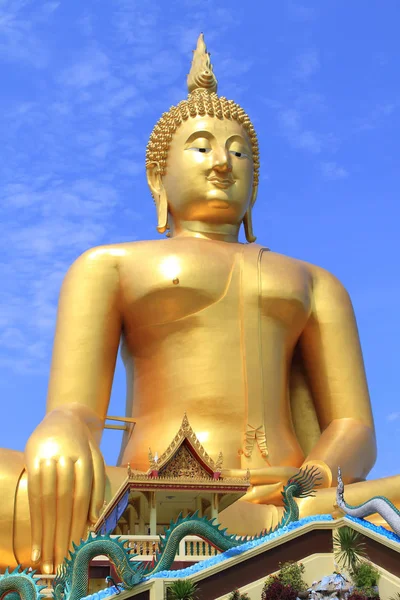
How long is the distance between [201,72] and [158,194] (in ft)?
6.62

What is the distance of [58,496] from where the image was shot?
10320 millimetres

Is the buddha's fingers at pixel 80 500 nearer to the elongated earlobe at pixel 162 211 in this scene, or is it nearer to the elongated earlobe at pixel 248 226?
the elongated earlobe at pixel 162 211

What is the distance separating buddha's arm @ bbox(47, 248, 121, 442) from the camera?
11750mm

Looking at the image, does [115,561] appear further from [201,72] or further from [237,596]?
[201,72]

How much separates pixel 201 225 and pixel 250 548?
5.87 meters

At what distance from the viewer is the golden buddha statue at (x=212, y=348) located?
11.2 metres

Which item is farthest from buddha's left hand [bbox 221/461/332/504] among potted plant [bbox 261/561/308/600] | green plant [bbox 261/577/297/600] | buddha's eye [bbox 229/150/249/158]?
buddha's eye [bbox 229/150/249/158]

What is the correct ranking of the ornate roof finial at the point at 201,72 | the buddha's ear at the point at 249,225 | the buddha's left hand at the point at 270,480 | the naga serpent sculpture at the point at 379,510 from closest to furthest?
the naga serpent sculpture at the point at 379,510
the buddha's left hand at the point at 270,480
the buddha's ear at the point at 249,225
the ornate roof finial at the point at 201,72

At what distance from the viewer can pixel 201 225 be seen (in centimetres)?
1333

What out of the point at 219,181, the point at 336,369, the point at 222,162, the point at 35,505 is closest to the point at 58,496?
the point at 35,505

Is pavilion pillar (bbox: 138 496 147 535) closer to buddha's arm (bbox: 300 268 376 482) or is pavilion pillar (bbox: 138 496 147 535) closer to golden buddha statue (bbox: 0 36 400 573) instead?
golden buddha statue (bbox: 0 36 400 573)

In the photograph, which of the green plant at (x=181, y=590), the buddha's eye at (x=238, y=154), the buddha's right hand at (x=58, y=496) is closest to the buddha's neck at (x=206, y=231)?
the buddha's eye at (x=238, y=154)

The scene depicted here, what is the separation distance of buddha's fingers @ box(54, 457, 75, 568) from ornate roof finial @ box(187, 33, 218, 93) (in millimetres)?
6312

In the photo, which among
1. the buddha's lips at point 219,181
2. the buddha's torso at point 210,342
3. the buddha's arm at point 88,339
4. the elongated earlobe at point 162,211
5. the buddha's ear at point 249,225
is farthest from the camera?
the buddha's ear at point 249,225
